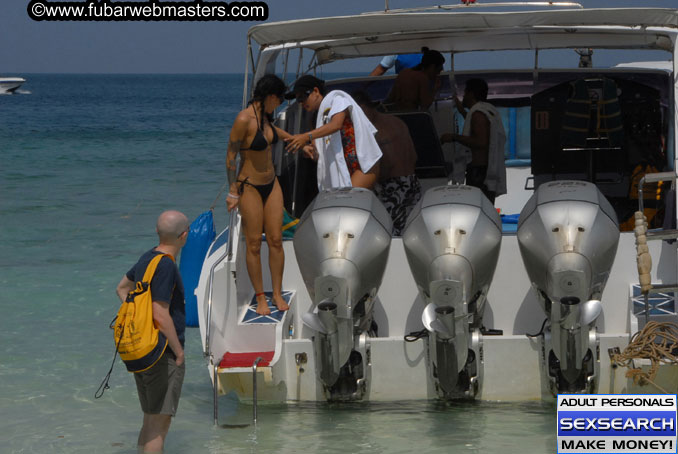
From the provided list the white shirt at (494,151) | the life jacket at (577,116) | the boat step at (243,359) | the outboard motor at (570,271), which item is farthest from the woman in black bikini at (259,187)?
the life jacket at (577,116)

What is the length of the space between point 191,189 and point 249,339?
585 inches

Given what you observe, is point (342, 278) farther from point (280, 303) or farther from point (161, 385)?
point (161, 385)

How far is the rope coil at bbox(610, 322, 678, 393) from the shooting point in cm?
491

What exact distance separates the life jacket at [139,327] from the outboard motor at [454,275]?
124cm

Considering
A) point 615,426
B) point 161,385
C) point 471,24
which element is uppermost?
point 471,24

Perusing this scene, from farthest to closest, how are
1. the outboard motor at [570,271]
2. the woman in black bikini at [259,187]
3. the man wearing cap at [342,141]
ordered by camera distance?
the man wearing cap at [342,141]
the woman in black bikini at [259,187]
the outboard motor at [570,271]

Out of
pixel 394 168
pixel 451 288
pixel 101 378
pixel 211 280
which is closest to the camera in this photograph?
pixel 451 288

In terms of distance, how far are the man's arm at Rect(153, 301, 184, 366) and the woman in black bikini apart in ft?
3.58

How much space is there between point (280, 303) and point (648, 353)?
1.88m

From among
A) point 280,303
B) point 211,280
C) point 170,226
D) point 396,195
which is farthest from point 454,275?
point 396,195

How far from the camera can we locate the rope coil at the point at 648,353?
4.91 meters

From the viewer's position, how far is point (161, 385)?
4531 millimetres

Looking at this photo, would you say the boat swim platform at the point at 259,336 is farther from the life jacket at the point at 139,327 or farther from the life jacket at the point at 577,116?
the life jacket at the point at 577,116

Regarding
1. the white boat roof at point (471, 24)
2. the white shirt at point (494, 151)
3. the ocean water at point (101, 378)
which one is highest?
the white boat roof at point (471, 24)
